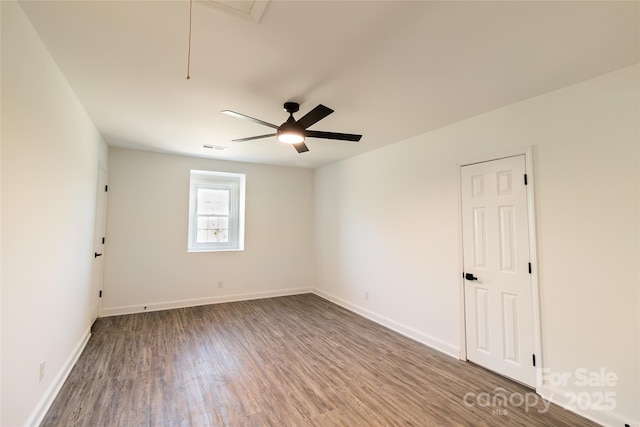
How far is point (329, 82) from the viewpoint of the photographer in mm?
2314

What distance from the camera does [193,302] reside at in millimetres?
4906

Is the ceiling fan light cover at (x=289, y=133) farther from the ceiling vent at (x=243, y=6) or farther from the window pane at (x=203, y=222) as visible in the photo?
the window pane at (x=203, y=222)

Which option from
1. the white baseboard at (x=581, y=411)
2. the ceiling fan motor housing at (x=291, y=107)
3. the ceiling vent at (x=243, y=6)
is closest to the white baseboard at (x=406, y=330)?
the white baseboard at (x=581, y=411)

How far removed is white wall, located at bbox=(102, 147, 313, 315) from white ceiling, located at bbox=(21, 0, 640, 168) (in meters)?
1.78

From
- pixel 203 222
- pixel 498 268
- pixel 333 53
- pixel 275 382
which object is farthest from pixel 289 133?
pixel 203 222

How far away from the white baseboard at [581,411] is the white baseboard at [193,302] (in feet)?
13.7

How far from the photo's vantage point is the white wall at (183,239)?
14.6 feet

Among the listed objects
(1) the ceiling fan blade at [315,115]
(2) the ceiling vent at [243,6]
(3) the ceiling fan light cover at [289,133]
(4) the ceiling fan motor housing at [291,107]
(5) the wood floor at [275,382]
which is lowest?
(5) the wood floor at [275,382]

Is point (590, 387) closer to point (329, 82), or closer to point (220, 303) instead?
point (329, 82)

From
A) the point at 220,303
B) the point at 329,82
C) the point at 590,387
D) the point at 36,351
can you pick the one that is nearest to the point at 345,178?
the point at 329,82

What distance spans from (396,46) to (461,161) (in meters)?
1.75

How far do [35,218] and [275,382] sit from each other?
7.43ft

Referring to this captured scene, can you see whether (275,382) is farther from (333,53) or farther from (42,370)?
(333,53)

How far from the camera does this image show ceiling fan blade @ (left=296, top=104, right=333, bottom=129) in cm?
215
